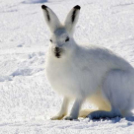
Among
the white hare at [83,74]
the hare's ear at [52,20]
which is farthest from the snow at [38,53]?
the hare's ear at [52,20]

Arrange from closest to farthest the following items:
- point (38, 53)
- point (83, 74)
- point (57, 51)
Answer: point (57, 51) < point (83, 74) < point (38, 53)

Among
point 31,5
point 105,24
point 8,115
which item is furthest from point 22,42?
point 8,115

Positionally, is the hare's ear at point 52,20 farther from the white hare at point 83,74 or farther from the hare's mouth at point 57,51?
the hare's mouth at point 57,51

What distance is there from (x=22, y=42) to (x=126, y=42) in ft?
7.70

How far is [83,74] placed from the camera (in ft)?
16.6

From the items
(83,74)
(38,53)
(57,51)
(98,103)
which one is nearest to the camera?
(57,51)

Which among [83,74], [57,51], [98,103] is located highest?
[57,51]

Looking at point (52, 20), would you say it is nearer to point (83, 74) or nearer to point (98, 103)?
point (83, 74)

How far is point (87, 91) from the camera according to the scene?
16.7ft

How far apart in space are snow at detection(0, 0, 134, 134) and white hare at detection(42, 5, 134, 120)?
1.36 feet

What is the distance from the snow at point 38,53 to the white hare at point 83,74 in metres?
0.41

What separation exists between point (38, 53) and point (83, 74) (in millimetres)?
3654

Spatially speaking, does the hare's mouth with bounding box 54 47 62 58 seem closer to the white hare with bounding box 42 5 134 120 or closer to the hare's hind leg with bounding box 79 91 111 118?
the white hare with bounding box 42 5 134 120

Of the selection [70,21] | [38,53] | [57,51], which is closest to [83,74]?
[57,51]
